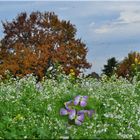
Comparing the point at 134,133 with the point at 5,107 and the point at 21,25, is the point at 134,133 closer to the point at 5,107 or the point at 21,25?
the point at 5,107

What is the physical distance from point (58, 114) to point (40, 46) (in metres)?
36.8

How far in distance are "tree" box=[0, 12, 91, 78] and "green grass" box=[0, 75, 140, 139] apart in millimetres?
28173

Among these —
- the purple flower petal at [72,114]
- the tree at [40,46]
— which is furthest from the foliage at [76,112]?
the tree at [40,46]

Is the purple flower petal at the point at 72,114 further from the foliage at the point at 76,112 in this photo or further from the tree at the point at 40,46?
the tree at the point at 40,46

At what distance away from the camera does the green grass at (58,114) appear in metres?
6.15

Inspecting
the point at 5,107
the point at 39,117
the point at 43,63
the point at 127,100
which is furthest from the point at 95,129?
the point at 43,63

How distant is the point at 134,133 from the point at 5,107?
3.49 meters

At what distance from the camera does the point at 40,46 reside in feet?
148

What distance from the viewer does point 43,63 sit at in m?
42.6

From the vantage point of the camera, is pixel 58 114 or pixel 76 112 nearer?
pixel 76 112

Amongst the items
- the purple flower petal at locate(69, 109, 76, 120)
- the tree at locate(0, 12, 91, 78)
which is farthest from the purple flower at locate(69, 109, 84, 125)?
the tree at locate(0, 12, 91, 78)

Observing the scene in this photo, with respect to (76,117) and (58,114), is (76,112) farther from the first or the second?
(58,114)

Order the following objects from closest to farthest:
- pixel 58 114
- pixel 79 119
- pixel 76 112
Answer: pixel 79 119 → pixel 76 112 → pixel 58 114

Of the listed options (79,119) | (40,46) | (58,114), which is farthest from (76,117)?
(40,46)
